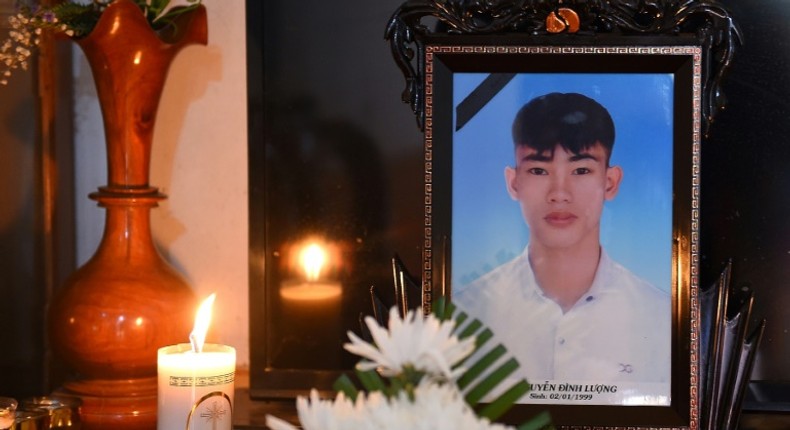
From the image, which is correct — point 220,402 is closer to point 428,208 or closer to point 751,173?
point 428,208

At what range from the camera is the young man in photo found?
36.5 inches

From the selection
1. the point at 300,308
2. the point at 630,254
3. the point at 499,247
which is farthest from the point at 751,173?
the point at 300,308

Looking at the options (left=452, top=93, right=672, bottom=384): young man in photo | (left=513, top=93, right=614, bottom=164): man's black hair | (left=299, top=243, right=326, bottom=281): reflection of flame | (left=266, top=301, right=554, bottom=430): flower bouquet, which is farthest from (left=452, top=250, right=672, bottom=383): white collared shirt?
(left=266, top=301, right=554, bottom=430): flower bouquet

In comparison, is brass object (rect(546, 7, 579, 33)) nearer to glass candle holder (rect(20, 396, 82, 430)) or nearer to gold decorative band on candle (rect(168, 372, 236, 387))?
gold decorative band on candle (rect(168, 372, 236, 387))

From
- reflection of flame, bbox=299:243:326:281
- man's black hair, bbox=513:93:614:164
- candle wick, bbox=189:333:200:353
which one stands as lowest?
candle wick, bbox=189:333:200:353

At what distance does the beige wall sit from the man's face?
1.20 feet

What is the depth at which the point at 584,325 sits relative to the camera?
932mm

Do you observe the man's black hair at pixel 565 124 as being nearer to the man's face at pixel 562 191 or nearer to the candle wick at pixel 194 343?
the man's face at pixel 562 191

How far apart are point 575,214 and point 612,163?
0.06 meters

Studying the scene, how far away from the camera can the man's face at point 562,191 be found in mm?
932

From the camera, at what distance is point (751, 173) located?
1053 millimetres

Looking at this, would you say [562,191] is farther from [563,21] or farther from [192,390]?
[192,390]

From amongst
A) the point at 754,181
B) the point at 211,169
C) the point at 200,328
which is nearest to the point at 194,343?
the point at 200,328

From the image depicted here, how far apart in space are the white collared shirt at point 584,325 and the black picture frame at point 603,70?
2 cm
